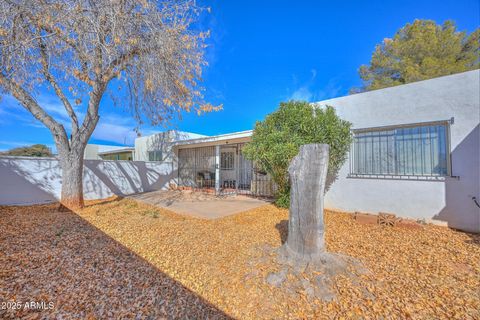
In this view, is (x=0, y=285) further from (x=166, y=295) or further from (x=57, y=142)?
(x=57, y=142)

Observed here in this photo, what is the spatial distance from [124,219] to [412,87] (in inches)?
316

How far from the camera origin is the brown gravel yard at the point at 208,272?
6.85 feet

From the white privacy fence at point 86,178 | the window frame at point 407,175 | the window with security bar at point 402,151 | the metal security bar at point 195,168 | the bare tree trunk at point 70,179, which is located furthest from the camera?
the metal security bar at point 195,168

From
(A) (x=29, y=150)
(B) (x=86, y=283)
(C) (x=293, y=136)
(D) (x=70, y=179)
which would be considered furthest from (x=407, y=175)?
(A) (x=29, y=150)

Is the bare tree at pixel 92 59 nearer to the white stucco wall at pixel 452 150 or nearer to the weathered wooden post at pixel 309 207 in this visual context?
the weathered wooden post at pixel 309 207

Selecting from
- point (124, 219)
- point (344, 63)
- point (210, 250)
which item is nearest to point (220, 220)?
point (210, 250)

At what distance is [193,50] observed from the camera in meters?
6.02

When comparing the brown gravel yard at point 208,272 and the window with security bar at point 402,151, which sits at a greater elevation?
the window with security bar at point 402,151

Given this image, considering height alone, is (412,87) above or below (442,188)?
above

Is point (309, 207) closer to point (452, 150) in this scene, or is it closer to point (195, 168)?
point (452, 150)

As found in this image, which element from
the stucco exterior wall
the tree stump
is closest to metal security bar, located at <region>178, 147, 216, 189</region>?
the stucco exterior wall

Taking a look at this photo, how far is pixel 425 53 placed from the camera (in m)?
10.8

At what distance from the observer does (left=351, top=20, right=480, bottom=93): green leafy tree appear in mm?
10164

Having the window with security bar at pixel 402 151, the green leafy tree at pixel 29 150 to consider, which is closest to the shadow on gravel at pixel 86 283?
the window with security bar at pixel 402 151
